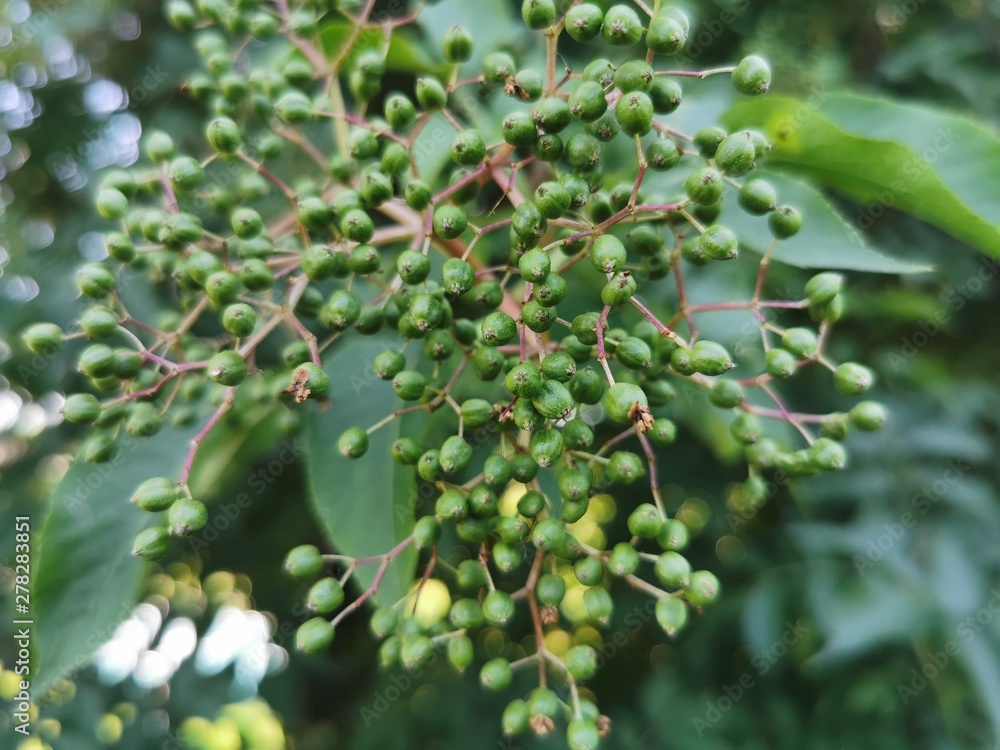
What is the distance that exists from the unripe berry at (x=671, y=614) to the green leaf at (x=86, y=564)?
1.09m

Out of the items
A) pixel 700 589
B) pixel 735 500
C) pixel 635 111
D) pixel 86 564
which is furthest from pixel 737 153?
pixel 735 500

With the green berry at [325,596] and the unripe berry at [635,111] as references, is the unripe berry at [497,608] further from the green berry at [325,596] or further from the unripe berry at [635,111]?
the unripe berry at [635,111]

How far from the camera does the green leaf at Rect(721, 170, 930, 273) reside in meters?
1.46

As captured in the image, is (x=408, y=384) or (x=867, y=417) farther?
(x=867, y=417)

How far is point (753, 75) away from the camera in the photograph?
1.27 meters

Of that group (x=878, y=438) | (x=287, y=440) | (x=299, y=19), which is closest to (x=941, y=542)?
(x=878, y=438)

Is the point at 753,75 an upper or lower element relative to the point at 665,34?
lower

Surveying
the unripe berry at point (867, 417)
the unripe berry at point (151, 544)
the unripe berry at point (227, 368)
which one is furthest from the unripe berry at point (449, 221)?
the unripe berry at point (867, 417)

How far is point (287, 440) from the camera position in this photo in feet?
7.71

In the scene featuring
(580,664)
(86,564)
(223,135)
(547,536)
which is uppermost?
(223,135)

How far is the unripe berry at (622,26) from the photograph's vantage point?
1193 millimetres

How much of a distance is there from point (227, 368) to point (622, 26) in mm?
892

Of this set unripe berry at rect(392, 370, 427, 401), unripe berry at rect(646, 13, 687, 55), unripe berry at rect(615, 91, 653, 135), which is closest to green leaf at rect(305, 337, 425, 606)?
unripe berry at rect(392, 370, 427, 401)

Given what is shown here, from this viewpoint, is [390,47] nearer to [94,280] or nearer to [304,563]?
→ [94,280]
